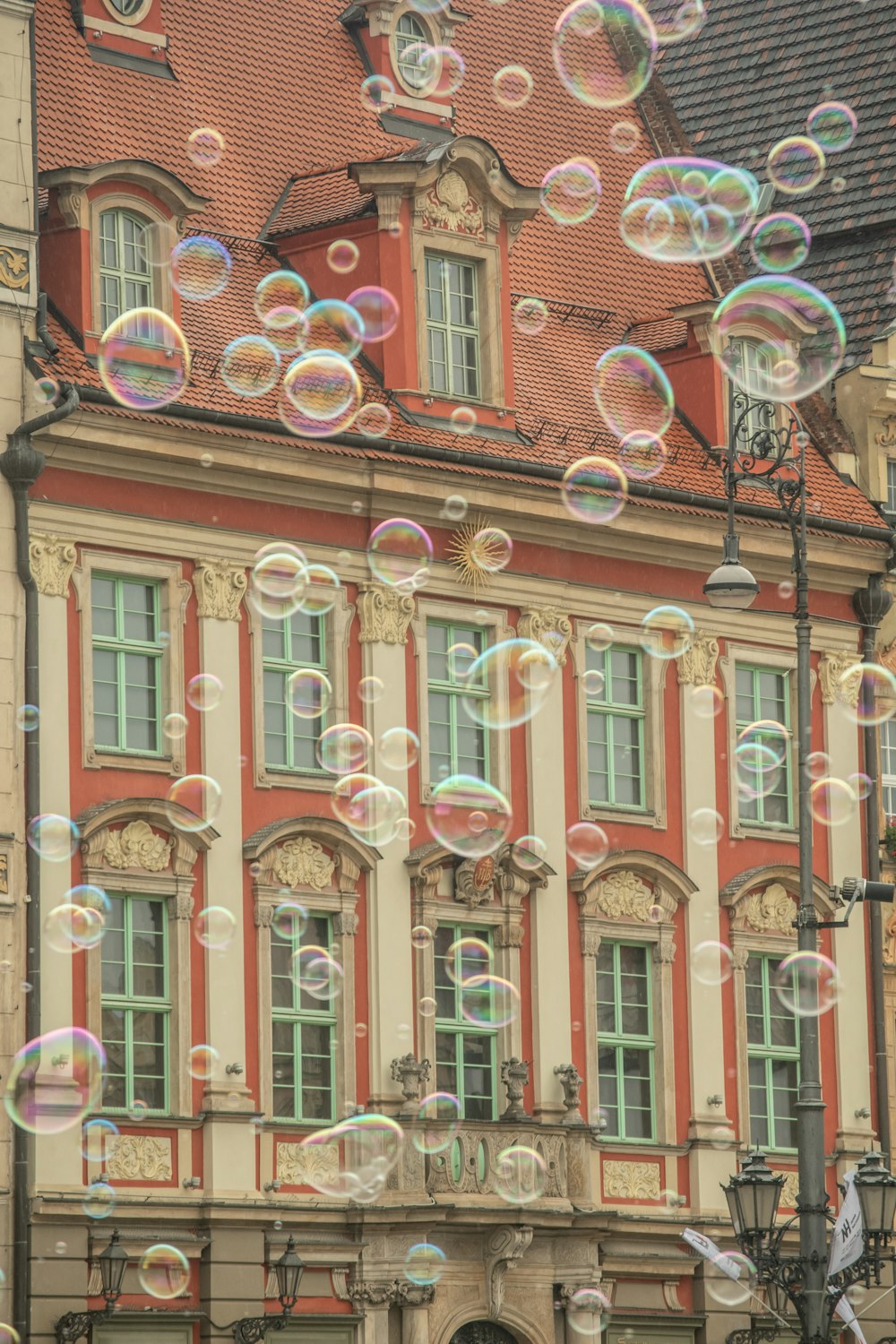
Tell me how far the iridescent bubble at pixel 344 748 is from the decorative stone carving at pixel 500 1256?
4452mm

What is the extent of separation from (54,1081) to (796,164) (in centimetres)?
1567

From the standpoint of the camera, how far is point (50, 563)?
2964 centimetres

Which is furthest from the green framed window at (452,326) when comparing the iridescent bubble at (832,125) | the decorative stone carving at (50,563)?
the iridescent bubble at (832,125)

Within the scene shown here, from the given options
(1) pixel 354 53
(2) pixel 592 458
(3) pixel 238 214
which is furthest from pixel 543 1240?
(1) pixel 354 53

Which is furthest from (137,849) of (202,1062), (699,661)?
(699,661)

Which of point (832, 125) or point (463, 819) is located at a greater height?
point (832, 125)

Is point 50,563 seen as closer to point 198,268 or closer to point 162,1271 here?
point 198,268

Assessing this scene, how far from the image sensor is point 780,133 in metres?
41.9

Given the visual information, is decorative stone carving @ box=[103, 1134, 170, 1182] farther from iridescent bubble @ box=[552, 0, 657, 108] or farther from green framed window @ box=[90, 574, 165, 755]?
iridescent bubble @ box=[552, 0, 657, 108]

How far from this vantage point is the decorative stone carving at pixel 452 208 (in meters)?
Result: 33.7

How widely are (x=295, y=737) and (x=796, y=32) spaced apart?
1545 cm

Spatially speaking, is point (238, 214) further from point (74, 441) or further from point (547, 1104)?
point (547, 1104)

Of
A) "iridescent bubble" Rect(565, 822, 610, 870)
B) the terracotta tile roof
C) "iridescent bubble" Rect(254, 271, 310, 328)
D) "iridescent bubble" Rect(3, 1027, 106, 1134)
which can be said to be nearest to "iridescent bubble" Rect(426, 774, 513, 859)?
"iridescent bubble" Rect(565, 822, 610, 870)

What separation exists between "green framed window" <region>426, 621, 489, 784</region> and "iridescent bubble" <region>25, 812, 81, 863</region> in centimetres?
467
